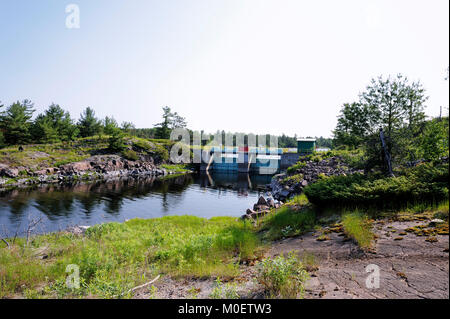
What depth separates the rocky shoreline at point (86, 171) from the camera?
36.0 metres

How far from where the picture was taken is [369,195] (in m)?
9.30

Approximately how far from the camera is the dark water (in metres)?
19.1

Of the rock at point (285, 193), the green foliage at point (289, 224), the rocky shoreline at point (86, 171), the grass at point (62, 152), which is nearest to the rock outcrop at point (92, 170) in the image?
the rocky shoreline at point (86, 171)

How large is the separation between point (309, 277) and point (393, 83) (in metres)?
12.9

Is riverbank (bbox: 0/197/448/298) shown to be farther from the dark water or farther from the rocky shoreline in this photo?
the rocky shoreline

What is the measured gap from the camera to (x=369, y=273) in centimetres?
528

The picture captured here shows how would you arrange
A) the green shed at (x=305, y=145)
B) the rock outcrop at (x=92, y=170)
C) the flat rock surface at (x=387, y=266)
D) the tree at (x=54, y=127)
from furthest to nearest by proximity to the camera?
the tree at (x=54, y=127) < the green shed at (x=305, y=145) < the rock outcrop at (x=92, y=170) < the flat rock surface at (x=387, y=266)

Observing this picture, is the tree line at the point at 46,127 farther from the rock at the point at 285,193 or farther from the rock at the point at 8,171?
the rock at the point at 285,193

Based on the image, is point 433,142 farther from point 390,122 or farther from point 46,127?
point 46,127

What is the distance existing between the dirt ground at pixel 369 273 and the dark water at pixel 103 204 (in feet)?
48.7

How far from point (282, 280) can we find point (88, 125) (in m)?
81.9

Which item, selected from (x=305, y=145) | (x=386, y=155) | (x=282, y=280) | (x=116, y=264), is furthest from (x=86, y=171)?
(x=282, y=280)

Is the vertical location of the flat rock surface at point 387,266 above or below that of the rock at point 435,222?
below

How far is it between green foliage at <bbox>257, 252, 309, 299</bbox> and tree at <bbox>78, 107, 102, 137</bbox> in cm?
7983
